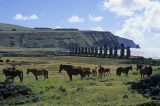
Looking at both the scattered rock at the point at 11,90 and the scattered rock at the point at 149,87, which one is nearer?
the scattered rock at the point at 149,87

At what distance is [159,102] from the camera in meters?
24.2

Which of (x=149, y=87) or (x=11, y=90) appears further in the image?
(x=149, y=87)

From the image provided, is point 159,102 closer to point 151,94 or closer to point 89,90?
point 151,94

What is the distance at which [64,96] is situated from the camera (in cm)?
2998

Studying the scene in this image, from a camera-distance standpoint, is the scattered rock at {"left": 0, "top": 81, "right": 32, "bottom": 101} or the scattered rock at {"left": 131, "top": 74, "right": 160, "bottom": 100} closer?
the scattered rock at {"left": 131, "top": 74, "right": 160, "bottom": 100}

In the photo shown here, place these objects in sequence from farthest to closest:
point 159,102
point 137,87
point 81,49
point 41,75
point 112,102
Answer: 1. point 81,49
2. point 41,75
3. point 137,87
4. point 112,102
5. point 159,102

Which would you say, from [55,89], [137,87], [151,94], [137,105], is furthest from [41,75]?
[137,105]

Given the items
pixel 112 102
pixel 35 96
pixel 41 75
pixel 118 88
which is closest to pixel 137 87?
pixel 118 88

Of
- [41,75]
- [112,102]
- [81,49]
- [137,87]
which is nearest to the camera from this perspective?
[112,102]

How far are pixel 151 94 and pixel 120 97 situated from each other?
6.97 feet

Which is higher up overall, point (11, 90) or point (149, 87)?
point (149, 87)

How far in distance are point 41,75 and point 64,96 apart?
19.6 meters

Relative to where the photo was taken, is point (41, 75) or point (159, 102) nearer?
point (159, 102)

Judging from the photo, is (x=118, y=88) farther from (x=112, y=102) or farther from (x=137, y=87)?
(x=112, y=102)
